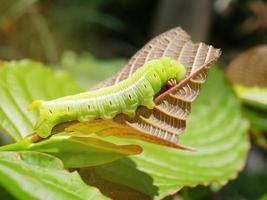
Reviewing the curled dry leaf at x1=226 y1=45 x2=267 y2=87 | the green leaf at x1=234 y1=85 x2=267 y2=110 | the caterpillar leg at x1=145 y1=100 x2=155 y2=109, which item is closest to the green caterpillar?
the caterpillar leg at x1=145 y1=100 x2=155 y2=109

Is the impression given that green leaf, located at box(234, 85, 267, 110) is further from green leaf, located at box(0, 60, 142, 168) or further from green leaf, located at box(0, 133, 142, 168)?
green leaf, located at box(0, 133, 142, 168)

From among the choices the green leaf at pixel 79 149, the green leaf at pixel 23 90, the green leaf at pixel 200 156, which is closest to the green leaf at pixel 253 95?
the green leaf at pixel 200 156


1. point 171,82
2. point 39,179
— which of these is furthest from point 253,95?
point 39,179

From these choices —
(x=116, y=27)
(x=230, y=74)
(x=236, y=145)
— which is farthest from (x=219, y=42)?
(x=236, y=145)

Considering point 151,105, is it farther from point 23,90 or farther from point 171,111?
point 23,90

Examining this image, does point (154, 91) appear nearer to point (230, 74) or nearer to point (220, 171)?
point (220, 171)

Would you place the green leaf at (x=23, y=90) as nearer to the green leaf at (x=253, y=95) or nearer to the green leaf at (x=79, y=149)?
the green leaf at (x=79, y=149)
